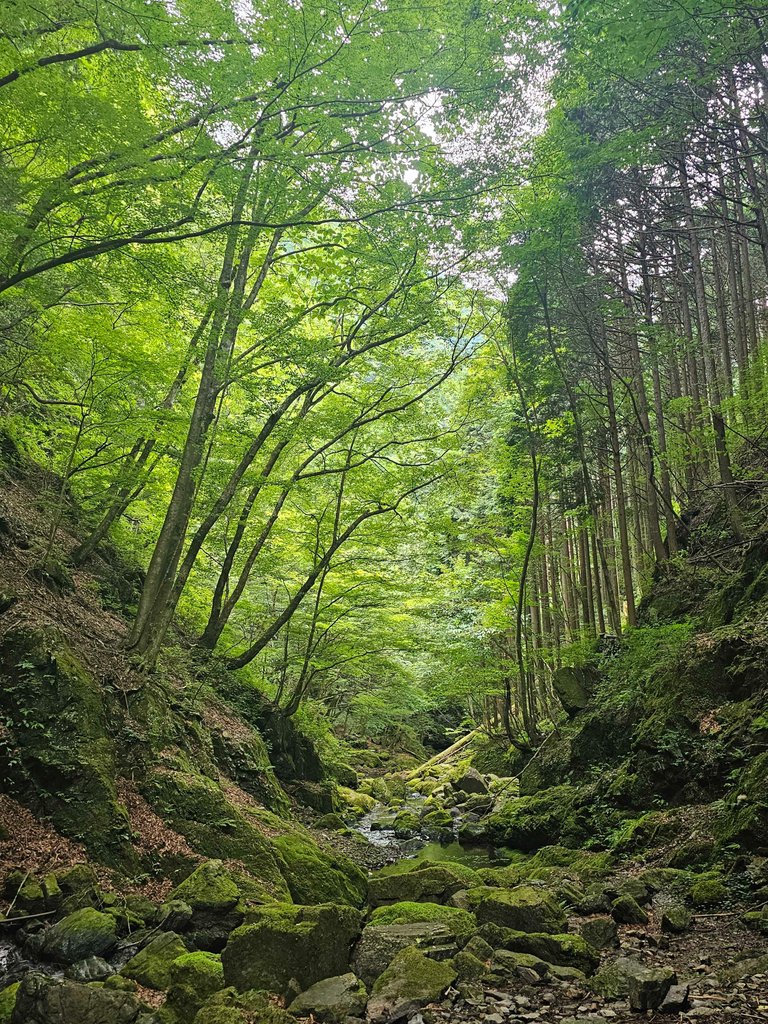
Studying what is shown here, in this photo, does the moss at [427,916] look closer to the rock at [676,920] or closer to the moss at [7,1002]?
the rock at [676,920]

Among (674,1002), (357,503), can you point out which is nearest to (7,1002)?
(674,1002)

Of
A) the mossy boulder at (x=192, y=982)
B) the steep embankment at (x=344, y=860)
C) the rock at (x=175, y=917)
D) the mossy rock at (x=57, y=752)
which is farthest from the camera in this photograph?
the mossy rock at (x=57, y=752)

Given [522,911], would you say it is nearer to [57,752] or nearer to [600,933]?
[600,933]

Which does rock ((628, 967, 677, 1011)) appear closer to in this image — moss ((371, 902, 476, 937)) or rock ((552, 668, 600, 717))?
moss ((371, 902, 476, 937))

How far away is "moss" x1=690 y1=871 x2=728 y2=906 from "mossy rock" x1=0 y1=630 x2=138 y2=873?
5.89 m

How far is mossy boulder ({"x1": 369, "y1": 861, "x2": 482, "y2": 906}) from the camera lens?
309 inches

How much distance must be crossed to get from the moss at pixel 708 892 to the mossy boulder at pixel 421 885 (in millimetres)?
2906

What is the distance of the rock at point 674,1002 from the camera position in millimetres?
3820

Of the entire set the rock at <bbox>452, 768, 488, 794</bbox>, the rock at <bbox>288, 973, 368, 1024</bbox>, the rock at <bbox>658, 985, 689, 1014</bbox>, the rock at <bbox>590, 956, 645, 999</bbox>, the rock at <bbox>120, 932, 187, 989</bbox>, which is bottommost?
the rock at <bbox>452, 768, 488, 794</bbox>

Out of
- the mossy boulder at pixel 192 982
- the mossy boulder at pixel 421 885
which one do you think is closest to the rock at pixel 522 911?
the mossy boulder at pixel 421 885

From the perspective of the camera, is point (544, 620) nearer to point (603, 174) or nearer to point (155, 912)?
point (603, 174)

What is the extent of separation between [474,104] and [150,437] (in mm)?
7467

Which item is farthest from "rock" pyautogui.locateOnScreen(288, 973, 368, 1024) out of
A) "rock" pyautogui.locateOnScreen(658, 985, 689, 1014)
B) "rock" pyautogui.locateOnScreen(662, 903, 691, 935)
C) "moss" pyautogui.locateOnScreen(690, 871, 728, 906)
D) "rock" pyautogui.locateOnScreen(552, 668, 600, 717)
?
"rock" pyautogui.locateOnScreen(552, 668, 600, 717)

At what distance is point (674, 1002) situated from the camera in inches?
152
